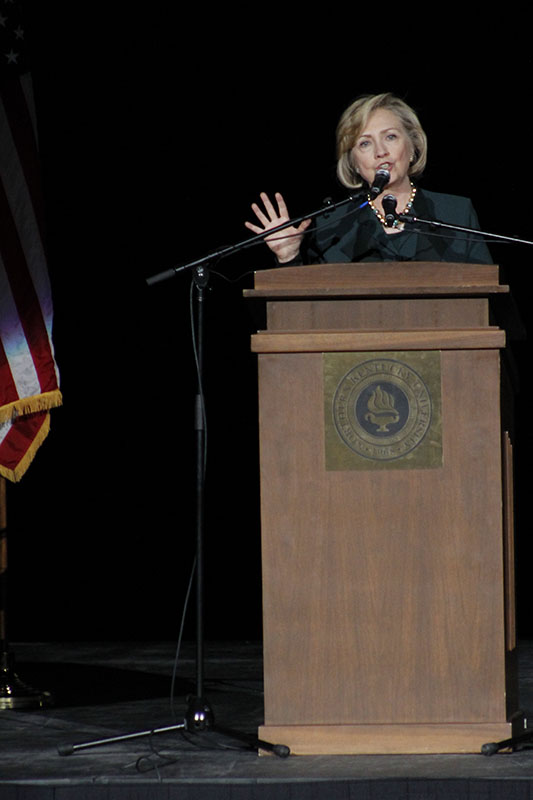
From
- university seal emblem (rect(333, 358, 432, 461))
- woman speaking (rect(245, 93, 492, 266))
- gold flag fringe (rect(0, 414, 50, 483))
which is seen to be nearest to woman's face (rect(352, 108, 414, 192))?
→ woman speaking (rect(245, 93, 492, 266))

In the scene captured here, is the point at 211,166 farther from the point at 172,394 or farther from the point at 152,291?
the point at 172,394

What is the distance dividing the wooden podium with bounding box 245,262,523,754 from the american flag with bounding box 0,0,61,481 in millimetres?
1627

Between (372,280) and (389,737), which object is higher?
(372,280)

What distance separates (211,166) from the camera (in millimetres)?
5215

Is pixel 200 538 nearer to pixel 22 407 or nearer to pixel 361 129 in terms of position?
pixel 361 129

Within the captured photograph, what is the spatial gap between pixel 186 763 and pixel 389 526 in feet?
2.10

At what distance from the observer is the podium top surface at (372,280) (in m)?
2.71

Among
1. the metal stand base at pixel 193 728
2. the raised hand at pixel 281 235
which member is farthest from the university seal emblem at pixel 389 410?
the metal stand base at pixel 193 728

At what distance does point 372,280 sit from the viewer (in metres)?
2.75

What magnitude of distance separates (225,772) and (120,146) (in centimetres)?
331

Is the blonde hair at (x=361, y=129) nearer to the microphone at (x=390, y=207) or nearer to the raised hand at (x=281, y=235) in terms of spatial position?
the raised hand at (x=281, y=235)

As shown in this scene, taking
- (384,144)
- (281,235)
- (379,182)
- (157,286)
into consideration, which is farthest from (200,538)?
(157,286)

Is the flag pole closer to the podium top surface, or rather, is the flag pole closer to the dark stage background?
the dark stage background

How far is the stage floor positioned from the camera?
2.40m
